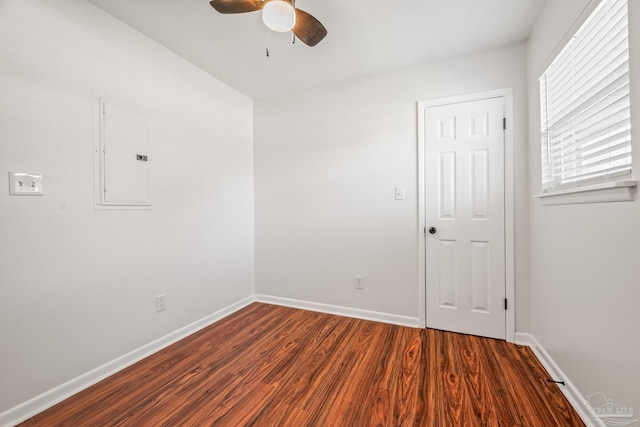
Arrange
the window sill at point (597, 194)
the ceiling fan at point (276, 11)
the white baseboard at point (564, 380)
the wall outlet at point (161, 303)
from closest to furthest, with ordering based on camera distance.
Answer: the window sill at point (597, 194), the white baseboard at point (564, 380), the ceiling fan at point (276, 11), the wall outlet at point (161, 303)

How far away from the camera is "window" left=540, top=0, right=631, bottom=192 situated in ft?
3.53

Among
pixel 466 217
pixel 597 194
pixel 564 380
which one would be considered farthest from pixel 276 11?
pixel 564 380

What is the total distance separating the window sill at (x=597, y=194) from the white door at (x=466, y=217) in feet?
1.90

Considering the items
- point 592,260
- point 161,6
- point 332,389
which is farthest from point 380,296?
point 161,6

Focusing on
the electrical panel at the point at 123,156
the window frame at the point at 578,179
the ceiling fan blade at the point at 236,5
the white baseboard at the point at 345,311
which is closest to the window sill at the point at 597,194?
the window frame at the point at 578,179

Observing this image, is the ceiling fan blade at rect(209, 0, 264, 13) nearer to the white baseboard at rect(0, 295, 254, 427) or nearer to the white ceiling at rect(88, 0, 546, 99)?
the white ceiling at rect(88, 0, 546, 99)

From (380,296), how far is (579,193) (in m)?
1.72

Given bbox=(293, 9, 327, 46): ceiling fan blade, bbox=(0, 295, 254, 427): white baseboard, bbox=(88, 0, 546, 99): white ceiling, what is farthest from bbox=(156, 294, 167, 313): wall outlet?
bbox=(293, 9, 327, 46): ceiling fan blade

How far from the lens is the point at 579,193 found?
1340 millimetres

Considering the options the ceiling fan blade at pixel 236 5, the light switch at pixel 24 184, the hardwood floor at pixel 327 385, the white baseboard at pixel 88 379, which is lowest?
the hardwood floor at pixel 327 385

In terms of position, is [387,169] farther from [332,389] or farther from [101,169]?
[101,169]

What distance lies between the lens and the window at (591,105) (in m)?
1.08

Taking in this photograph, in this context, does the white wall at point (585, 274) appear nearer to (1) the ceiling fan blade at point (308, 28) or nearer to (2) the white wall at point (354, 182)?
(2) the white wall at point (354, 182)

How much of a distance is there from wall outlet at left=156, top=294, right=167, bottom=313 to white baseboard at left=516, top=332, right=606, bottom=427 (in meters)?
2.72
